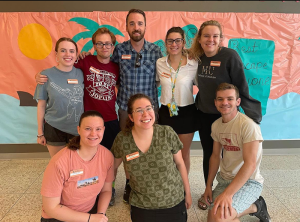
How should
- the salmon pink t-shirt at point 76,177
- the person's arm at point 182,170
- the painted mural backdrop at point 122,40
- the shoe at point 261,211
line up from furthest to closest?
the painted mural backdrop at point 122,40, the shoe at point 261,211, the person's arm at point 182,170, the salmon pink t-shirt at point 76,177

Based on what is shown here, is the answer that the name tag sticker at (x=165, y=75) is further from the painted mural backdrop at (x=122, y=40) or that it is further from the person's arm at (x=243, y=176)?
the painted mural backdrop at (x=122, y=40)

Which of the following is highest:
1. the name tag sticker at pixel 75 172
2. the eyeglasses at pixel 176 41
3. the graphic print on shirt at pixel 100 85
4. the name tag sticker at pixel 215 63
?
the eyeglasses at pixel 176 41

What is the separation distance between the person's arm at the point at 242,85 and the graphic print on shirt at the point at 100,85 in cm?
113

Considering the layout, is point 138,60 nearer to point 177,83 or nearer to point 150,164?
point 177,83

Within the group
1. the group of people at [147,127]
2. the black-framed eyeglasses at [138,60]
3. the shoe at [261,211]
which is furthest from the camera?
the black-framed eyeglasses at [138,60]

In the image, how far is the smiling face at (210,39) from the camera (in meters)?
1.70

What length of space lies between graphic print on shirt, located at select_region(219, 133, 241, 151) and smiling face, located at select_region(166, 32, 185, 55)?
2.80ft

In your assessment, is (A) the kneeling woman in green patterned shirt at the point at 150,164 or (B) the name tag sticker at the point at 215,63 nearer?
(A) the kneeling woman in green patterned shirt at the point at 150,164

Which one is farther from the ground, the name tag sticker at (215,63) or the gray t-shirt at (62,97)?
the name tag sticker at (215,63)

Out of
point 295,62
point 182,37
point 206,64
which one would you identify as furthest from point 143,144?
point 295,62

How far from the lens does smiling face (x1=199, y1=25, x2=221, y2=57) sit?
170 centimetres

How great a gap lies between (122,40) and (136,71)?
1.09m

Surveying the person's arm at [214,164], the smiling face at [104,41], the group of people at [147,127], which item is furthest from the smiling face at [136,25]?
the person's arm at [214,164]

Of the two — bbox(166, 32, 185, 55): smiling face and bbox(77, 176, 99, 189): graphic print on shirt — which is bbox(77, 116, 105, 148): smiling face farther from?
bbox(166, 32, 185, 55): smiling face
